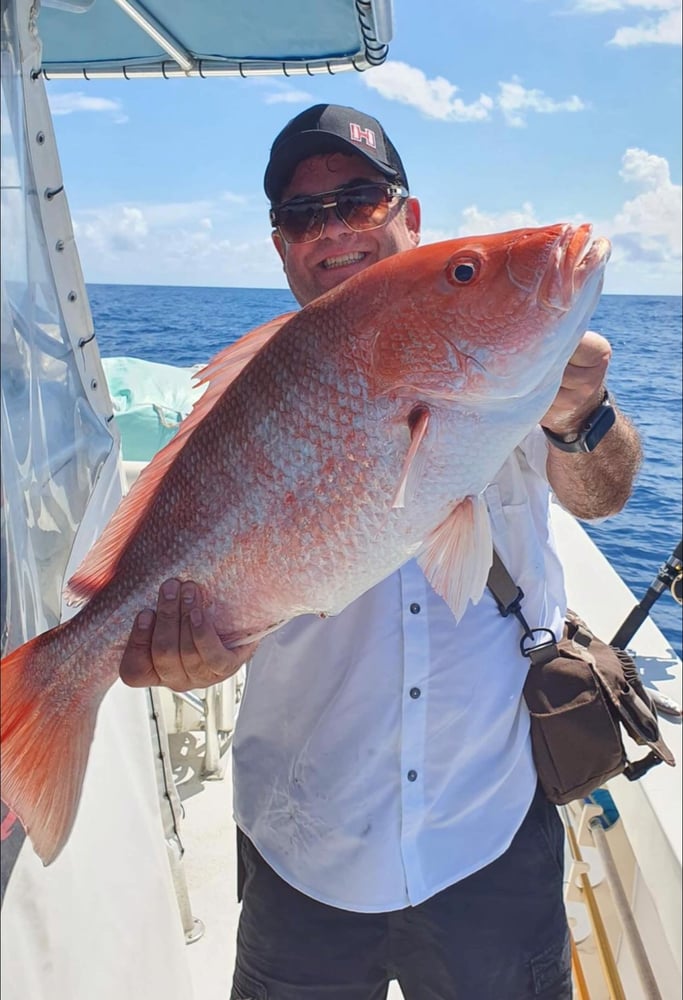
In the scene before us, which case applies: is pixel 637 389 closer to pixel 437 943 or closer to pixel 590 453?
pixel 590 453

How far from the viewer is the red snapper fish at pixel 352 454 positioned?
1116mm

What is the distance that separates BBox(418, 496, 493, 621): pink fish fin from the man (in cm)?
35

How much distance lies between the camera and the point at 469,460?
1.18 metres

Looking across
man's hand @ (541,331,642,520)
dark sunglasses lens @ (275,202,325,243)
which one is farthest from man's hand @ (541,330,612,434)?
dark sunglasses lens @ (275,202,325,243)

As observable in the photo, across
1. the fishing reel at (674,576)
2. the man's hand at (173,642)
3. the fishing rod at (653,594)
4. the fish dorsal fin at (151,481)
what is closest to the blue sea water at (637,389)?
the fishing rod at (653,594)

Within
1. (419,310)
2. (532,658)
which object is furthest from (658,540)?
(419,310)

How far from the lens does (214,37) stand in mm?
2340

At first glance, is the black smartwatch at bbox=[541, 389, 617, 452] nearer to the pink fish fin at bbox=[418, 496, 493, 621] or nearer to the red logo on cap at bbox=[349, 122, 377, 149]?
the pink fish fin at bbox=[418, 496, 493, 621]

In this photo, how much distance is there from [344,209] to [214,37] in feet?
3.54

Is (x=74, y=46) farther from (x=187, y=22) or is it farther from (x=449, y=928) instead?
(x=449, y=928)

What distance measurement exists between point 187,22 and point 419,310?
1.65 metres

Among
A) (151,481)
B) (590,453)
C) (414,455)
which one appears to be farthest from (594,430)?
(151,481)

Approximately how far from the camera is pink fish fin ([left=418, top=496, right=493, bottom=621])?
1222 millimetres

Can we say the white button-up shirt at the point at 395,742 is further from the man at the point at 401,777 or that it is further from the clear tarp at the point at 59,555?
the clear tarp at the point at 59,555
